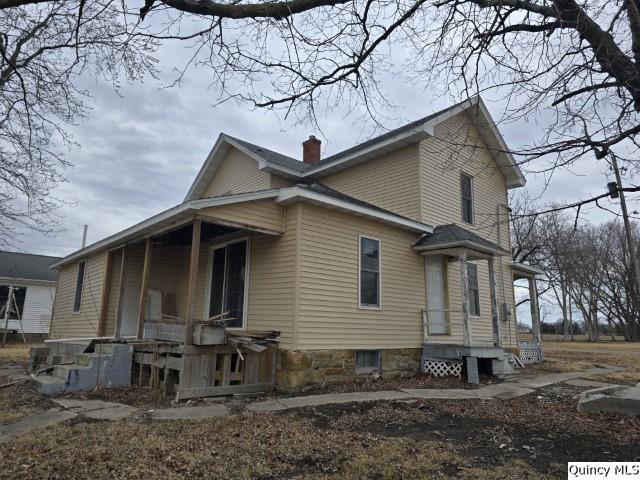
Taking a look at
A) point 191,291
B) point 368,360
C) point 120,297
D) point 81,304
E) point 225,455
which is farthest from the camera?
point 81,304

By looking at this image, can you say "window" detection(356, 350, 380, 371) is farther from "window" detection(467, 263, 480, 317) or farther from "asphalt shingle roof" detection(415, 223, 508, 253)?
"window" detection(467, 263, 480, 317)

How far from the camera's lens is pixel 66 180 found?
441 inches

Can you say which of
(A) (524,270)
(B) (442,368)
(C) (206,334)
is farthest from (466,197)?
(C) (206,334)

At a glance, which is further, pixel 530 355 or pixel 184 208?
pixel 530 355

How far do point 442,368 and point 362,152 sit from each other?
590 cm

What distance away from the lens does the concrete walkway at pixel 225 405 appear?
18.3ft

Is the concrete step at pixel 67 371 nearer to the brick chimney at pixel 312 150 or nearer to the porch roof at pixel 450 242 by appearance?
the porch roof at pixel 450 242

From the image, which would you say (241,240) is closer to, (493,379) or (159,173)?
(493,379)

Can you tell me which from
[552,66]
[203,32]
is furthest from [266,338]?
[552,66]

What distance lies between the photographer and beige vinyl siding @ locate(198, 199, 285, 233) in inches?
302

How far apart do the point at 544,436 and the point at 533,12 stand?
483 cm

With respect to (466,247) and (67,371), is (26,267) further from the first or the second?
(466,247)

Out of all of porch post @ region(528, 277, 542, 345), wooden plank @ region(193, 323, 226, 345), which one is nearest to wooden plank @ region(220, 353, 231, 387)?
wooden plank @ region(193, 323, 226, 345)

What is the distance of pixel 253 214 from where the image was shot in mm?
8195
